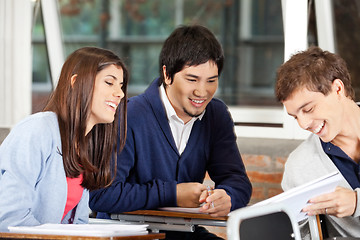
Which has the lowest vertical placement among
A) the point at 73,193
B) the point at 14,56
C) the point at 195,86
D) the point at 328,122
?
the point at 73,193

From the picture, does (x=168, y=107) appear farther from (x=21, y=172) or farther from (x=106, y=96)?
(x=21, y=172)

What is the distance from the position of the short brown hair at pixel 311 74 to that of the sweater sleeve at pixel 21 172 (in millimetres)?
770

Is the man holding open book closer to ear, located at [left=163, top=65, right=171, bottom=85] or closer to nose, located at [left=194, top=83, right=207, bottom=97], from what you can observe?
nose, located at [left=194, top=83, right=207, bottom=97]

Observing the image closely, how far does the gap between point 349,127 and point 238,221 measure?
0.88 meters

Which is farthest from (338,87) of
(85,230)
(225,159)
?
(85,230)

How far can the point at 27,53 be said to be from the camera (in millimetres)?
3428

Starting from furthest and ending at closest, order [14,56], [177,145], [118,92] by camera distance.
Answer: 1. [14,56]
2. [177,145]
3. [118,92]

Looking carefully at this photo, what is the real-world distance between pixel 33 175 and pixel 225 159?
92cm

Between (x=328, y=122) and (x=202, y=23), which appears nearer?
(x=328, y=122)

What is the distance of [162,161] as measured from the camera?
2336mm

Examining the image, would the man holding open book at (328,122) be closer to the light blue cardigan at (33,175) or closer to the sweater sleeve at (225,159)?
the sweater sleeve at (225,159)

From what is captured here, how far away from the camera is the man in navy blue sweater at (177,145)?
220 centimetres

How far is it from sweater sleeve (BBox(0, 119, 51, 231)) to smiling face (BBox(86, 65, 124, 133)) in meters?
0.22

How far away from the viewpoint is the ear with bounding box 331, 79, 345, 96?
192 cm
